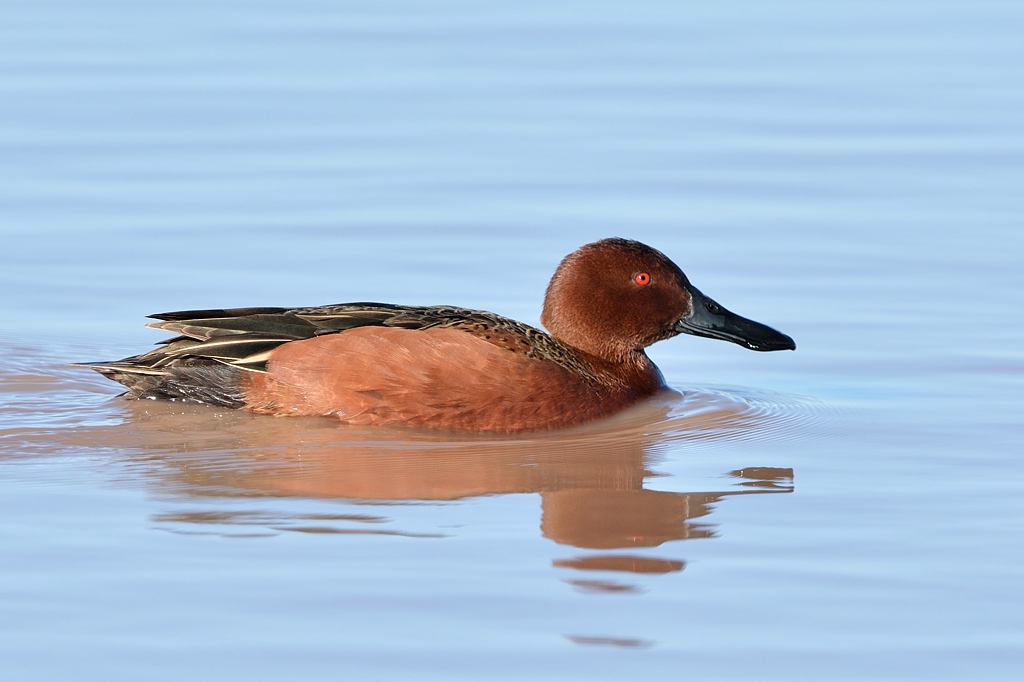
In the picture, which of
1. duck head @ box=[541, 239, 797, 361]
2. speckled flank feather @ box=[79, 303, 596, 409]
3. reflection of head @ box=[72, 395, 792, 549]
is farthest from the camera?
duck head @ box=[541, 239, 797, 361]

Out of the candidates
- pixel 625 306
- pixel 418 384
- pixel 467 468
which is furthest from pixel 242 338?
pixel 625 306

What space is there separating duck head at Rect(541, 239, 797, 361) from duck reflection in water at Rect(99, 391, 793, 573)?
37 centimetres

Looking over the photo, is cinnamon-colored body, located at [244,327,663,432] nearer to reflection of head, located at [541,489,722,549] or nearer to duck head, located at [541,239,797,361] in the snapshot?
duck head, located at [541,239,797,361]

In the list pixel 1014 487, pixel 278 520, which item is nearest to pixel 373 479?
pixel 278 520

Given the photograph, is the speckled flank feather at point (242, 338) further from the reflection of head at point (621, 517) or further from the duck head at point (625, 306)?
the reflection of head at point (621, 517)

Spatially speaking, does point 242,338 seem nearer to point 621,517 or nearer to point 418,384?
point 418,384

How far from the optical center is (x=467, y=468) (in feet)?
24.2

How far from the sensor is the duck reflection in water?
6391 mm

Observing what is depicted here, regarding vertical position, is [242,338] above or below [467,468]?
above

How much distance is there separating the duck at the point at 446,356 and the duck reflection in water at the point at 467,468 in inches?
4.4

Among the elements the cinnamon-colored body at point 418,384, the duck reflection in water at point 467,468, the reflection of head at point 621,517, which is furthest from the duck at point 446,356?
the reflection of head at point 621,517

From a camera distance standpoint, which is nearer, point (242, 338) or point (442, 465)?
point (442, 465)

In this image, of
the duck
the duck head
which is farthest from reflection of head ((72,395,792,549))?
the duck head

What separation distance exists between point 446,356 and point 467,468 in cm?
92
